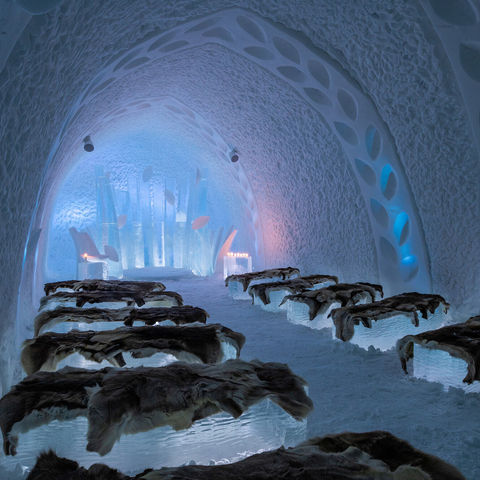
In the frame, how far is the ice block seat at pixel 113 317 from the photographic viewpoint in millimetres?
3795

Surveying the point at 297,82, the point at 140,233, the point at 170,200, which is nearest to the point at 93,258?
the point at 140,233

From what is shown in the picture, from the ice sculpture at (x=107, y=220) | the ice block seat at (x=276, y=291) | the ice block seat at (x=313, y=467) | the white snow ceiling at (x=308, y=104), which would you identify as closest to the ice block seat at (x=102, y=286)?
the white snow ceiling at (x=308, y=104)

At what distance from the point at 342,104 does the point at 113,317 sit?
159 inches

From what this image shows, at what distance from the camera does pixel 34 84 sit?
2682 mm

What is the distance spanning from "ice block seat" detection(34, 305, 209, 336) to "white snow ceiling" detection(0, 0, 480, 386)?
0.84 feet

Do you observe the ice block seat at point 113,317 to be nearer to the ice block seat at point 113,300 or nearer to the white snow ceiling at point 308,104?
the white snow ceiling at point 308,104

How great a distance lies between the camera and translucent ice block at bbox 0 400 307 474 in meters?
1.86

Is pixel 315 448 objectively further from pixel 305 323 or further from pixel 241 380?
pixel 305 323

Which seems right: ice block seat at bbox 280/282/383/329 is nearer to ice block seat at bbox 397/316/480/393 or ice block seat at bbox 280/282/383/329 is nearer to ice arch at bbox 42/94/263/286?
ice block seat at bbox 397/316/480/393

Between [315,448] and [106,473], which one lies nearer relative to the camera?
[106,473]

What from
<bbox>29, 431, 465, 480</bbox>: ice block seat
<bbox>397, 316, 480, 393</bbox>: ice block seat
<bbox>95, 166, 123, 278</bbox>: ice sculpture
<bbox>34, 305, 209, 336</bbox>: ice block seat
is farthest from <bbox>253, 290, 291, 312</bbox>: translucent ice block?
<bbox>95, 166, 123, 278</bbox>: ice sculpture

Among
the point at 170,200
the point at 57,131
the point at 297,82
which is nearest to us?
the point at 57,131

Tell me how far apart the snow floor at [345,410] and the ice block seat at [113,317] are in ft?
2.05

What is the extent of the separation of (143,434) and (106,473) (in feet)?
1.10
